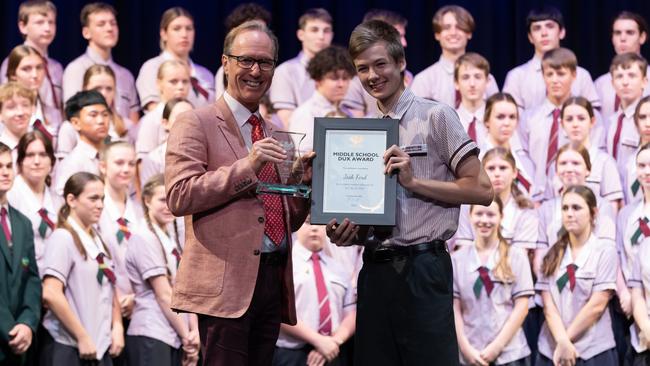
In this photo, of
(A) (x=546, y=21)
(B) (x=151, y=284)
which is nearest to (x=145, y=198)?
(B) (x=151, y=284)

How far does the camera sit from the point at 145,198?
20.8 feet

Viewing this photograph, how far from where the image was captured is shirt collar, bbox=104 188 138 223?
6.50m

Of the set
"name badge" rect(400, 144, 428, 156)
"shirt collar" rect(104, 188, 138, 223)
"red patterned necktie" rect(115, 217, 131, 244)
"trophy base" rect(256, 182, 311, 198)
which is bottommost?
"red patterned necktie" rect(115, 217, 131, 244)

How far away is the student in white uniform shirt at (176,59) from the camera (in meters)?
7.70

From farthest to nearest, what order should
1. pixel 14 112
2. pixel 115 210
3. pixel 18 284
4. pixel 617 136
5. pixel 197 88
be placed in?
pixel 197 88 → pixel 617 136 → pixel 14 112 → pixel 115 210 → pixel 18 284

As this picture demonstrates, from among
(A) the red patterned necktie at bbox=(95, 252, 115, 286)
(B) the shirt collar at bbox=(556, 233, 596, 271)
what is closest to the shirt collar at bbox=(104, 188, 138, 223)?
(A) the red patterned necktie at bbox=(95, 252, 115, 286)

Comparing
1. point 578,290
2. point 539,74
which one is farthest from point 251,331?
point 539,74

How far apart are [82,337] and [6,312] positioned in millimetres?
432

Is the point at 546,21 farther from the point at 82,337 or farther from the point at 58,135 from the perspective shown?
the point at 82,337

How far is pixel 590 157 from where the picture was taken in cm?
689

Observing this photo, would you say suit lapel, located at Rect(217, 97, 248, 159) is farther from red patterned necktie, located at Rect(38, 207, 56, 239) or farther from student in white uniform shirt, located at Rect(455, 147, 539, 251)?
student in white uniform shirt, located at Rect(455, 147, 539, 251)

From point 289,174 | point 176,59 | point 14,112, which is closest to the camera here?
point 289,174

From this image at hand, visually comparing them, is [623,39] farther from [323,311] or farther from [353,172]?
[353,172]

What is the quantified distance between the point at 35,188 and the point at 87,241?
1.91ft
